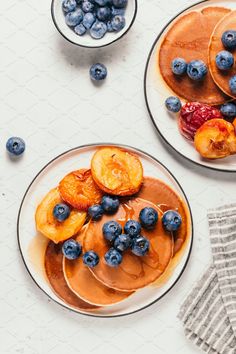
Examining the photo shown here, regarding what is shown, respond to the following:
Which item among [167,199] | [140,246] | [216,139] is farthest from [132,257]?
[216,139]

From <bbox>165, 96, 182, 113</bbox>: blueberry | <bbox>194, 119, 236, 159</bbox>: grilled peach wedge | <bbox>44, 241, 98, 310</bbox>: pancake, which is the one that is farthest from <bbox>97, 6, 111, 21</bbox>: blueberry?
<bbox>44, 241, 98, 310</bbox>: pancake

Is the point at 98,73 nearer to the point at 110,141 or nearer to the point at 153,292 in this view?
the point at 110,141

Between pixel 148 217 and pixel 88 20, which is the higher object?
pixel 88 20

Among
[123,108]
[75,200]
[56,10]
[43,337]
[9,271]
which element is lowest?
[43,337]

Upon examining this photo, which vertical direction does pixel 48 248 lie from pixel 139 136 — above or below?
below

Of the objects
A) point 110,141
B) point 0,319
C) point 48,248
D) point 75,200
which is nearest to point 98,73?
point 110,141

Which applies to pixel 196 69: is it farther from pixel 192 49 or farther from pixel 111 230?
pixel 111 230

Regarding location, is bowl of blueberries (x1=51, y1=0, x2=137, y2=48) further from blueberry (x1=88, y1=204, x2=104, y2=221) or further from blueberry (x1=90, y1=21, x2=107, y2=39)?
blueberry (x1=88, y1=204, x2=104, y2=221)
